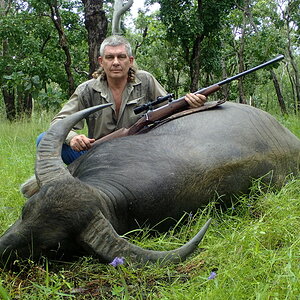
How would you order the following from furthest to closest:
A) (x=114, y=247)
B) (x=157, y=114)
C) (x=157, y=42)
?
(x=157, y=42), (x=157, y=114), (x=114, y=247)

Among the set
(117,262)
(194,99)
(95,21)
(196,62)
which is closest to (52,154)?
(117,262)

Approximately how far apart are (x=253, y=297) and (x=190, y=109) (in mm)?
2376

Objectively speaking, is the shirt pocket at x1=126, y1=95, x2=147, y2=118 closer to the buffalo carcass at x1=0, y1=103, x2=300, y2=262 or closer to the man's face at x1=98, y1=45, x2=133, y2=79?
the man's face at x1=98, y1=45, x2=133, y2=79

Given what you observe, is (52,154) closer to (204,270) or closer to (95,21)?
(204,270)

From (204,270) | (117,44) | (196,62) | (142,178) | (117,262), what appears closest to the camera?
(117,262)

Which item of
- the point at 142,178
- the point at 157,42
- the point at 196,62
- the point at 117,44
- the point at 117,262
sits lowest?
the point at 117,262

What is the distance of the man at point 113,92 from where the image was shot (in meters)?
4.56

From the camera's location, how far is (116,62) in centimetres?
449

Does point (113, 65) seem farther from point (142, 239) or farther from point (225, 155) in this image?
point (142, 239)

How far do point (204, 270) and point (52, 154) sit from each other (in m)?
1.26

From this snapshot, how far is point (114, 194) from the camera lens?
9.78ft

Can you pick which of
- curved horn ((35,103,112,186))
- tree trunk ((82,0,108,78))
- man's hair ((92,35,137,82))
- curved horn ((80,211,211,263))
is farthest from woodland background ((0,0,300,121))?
curved horn ((80,211,211,263))

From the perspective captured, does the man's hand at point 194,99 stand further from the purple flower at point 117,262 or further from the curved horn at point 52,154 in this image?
the purple flower at point 117,262

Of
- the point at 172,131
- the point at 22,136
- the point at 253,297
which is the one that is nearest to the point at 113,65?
the point at 172,131
